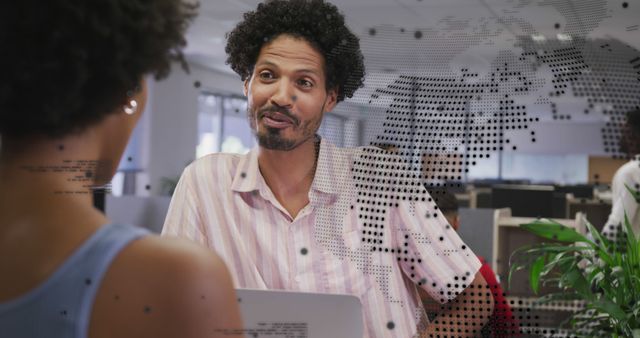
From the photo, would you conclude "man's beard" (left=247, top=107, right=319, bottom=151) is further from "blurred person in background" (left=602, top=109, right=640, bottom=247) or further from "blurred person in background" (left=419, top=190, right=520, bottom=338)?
"blurred person in background" (left=602, top=109, right=640, bottom=247)

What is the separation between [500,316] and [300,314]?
0.23 meters

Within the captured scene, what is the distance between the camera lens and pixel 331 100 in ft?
2.55

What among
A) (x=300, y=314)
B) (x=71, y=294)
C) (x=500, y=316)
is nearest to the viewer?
(x=71, y=294)

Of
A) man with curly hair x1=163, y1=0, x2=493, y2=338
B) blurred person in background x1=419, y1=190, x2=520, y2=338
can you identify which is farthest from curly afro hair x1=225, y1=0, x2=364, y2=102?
blurred person in background x1=419, y1=190, x2=520, y2=338

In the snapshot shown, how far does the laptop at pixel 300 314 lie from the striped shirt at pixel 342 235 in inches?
3.7

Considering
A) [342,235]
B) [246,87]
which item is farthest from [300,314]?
[246,87]

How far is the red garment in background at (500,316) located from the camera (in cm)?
76

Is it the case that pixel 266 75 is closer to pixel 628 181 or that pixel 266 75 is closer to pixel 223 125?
pixel 223 125

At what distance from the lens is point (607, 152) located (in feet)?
2.25

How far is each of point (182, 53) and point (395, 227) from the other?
1.03 ft

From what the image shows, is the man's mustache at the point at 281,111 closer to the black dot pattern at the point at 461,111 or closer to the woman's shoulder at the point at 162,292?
the black dot pattern at the point at 461,111

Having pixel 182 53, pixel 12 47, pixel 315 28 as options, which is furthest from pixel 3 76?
pixel 315 28

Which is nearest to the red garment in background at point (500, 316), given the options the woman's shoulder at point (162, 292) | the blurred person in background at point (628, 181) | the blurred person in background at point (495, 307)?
the blurred person in background at point (495, 307)

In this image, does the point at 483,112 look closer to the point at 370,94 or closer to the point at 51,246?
the point at 370,94
